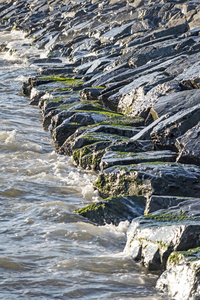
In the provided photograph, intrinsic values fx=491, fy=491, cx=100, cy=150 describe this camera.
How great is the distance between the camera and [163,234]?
5.63 metres

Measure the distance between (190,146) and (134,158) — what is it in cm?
96

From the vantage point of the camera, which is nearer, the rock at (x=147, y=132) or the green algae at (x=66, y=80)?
the rock at (x=147, y=132)

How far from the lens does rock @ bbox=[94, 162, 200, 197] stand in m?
7.31

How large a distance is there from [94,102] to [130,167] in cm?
570

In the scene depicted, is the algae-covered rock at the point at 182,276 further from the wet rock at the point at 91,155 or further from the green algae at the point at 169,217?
the wet rock at the point at 91,155

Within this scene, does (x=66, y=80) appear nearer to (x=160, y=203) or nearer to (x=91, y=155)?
(x=91, y=155)

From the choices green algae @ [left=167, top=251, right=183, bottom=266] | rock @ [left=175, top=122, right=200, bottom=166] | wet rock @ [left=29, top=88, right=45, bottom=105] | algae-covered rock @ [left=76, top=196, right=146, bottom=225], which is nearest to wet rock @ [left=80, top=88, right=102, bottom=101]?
wet rock @ [left=29, top=88, right=45, bottom=105]

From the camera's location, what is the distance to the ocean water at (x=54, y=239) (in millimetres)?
5332

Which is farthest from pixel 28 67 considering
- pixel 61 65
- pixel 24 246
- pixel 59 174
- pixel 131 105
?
pixel 24 246

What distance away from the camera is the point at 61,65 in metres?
19.5

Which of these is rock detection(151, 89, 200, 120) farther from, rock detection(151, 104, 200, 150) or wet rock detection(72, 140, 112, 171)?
wet rock detection(72, 140, 112, 171)

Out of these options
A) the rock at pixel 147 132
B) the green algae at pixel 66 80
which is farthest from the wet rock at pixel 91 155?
the green algae at pixel 66 80

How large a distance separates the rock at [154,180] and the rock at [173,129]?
107 cm

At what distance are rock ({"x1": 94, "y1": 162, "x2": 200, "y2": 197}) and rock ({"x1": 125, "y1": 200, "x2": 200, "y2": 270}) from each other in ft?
3.41
